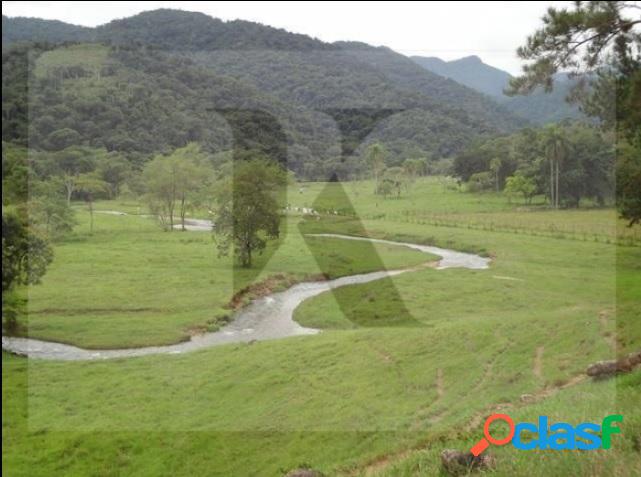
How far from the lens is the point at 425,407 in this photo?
49.3 ft

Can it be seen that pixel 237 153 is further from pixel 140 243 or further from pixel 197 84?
pixel 197 84

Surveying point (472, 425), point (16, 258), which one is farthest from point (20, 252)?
point (472, 425)

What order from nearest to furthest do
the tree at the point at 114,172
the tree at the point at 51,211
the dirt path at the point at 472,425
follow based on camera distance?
the dirt path at the point at 472,425
the tree at the point at 51,211
the tree at the point at 114,172

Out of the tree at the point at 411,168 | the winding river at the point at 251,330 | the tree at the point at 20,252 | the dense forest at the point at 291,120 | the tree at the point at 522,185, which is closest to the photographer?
the winding river at the point at 251,330

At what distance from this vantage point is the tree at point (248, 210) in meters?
40.2

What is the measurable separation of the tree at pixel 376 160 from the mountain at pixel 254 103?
14.9 ft

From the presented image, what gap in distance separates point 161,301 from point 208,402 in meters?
15.5

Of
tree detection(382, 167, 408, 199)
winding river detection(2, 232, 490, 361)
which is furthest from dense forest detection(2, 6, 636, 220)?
winding river detection(2, 232, 490, 361)

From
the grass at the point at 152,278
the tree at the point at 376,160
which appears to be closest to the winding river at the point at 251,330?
the grass at the point at 152,278

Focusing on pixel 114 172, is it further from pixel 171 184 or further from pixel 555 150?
pixel 555 150

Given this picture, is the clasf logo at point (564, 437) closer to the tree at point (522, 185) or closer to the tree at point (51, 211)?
the tree at point (51, 211)

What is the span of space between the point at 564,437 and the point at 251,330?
21.5 meters

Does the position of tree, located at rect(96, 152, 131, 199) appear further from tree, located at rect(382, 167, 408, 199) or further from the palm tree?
the palm tree

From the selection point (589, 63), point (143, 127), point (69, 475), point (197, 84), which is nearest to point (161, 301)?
point (69, 475)
